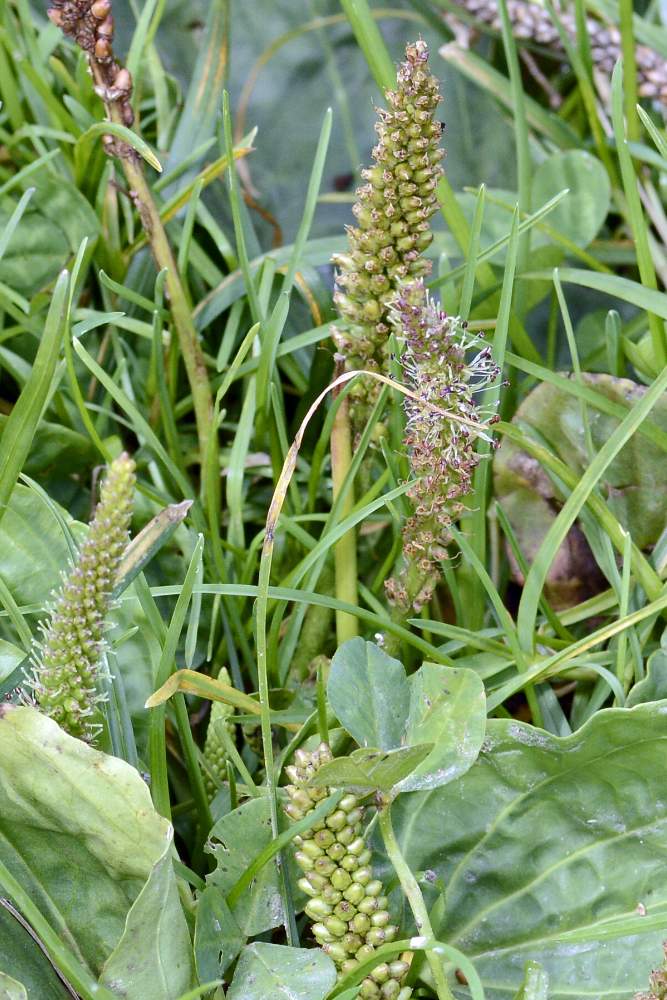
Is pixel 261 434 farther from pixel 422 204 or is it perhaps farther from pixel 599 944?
pixel 599 944

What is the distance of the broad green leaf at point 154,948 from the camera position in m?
0.68

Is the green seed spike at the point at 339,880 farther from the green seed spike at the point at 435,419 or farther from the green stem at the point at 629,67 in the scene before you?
the green stem at the point at 629,67

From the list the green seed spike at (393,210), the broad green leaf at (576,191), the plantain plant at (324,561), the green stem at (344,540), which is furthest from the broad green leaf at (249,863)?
the broad green leaf at (576,191)

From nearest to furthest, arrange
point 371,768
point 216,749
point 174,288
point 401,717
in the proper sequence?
1. point 371,768
2. point 401,717
3. point 216,749
4. point 174,288

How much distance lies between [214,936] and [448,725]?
24 cm

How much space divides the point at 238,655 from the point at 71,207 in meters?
0.60

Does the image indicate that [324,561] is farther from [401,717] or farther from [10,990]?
[10,990]

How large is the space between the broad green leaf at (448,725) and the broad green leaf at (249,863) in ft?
0.39

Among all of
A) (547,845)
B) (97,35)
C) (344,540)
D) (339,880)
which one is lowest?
(547,845)

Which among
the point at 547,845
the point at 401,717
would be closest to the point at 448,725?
the point at 401,717

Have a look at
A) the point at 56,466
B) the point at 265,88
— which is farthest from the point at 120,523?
the point at 265,88

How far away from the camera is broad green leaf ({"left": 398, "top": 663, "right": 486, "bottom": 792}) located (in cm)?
77

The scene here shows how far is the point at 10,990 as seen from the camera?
673mm

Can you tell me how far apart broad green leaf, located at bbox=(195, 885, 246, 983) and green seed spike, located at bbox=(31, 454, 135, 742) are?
0.17 meters
